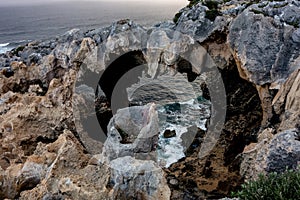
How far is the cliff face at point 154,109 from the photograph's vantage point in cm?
1037

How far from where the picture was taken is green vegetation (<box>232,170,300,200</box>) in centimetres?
720

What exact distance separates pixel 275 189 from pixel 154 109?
8793 millimetres

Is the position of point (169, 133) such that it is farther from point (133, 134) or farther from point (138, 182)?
point (138, 182)

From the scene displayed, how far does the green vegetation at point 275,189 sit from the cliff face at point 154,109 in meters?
2.41

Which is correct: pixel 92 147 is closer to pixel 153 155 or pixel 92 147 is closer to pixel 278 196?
pixel 153 155

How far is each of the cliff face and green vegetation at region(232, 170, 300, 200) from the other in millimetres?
2413

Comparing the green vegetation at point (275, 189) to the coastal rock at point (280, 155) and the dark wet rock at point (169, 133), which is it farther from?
the dark wet rock at point (169, 133)

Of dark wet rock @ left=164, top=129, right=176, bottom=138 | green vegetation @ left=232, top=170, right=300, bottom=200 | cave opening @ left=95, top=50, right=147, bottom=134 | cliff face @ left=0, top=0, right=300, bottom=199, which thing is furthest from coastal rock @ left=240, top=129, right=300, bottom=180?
cave opening @ left=95, top=50, right=147, bottom=134

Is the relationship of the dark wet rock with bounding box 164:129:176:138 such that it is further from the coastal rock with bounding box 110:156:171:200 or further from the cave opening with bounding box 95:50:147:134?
the coastal rock with bounding box 110:156:171:200

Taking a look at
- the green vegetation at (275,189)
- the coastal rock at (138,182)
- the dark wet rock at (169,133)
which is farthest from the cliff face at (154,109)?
the green vegetation at (275,189)

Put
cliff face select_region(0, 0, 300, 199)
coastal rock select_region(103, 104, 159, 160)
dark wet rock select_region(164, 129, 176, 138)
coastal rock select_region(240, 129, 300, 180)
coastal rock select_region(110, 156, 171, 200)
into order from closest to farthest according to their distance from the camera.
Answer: coastal rock select_region(110, 156, 171, 200)
coastal rock select_region(240, 129, 300, 180)
cliff face select_region(0, 0, 300, 199)
coastal rock select_region(103, 104, 159, 160)
dark wet rock select_region(164, 129, 176, 138)

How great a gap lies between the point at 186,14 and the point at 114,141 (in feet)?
44.1

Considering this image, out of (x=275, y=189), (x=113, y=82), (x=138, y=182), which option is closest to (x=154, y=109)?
(x=138, y=182)

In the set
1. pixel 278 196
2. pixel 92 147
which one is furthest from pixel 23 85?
pixel 278 196
